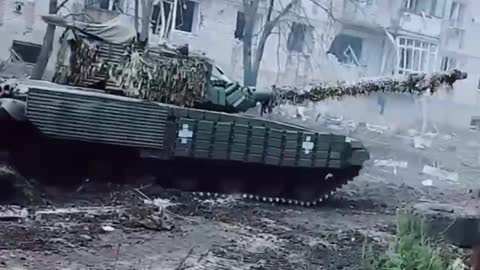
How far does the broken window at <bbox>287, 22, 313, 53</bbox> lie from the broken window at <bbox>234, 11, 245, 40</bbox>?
1.62 meters

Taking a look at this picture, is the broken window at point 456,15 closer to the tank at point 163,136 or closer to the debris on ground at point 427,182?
the debris on ground at point 427,182

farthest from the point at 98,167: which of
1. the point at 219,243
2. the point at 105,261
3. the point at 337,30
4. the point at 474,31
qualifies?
the point at 474,31

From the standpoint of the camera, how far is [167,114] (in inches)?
402

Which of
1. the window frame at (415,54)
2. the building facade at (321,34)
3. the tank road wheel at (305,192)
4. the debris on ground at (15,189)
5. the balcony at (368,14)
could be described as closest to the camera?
the debris on ground at (15,189)

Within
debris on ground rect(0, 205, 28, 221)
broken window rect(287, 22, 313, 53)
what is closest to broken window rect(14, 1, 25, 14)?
broken window rect(287, 22, 313, 53)

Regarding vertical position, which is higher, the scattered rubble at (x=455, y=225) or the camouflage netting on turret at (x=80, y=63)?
the camouflage netting on turret at (x=80, y=63)

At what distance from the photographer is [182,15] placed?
23516 mm

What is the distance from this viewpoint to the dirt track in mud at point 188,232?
6.92m

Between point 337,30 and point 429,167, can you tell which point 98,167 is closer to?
point 429,167

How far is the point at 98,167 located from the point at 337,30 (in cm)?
1845

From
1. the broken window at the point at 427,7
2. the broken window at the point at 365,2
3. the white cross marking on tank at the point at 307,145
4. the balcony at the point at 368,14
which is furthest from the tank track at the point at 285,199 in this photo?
the broken window at the point at 427,7

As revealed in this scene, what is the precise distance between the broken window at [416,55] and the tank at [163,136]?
17.9 m

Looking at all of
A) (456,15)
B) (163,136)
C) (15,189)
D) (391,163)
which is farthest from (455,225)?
(456,15)

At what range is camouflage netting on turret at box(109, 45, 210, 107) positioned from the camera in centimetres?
1046
